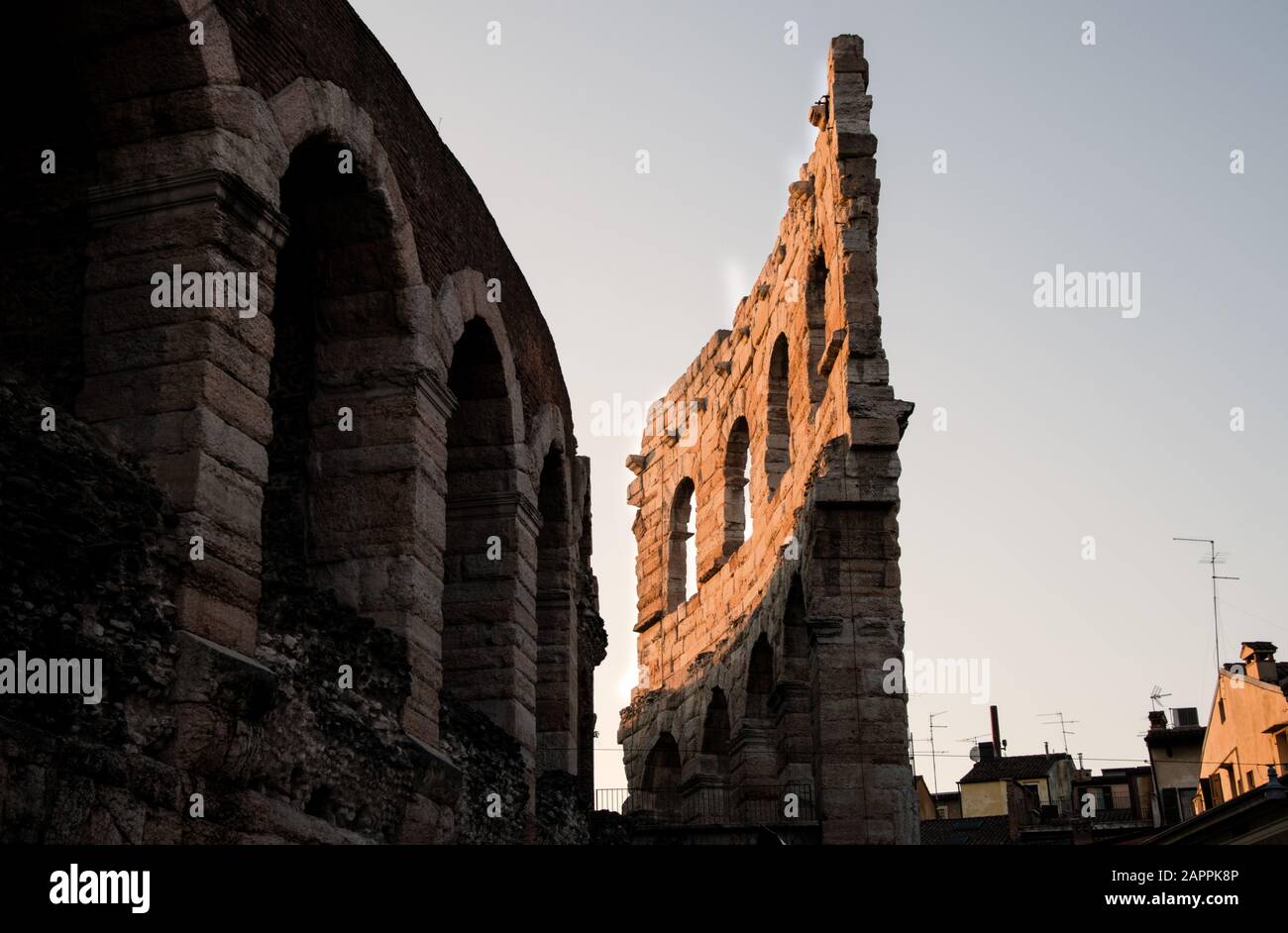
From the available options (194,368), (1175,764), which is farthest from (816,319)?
(1175,764)

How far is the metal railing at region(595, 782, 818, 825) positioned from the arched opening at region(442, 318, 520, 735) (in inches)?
222

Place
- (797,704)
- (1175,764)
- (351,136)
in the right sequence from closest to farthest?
(351,136) → (797,704) → (1175,764)

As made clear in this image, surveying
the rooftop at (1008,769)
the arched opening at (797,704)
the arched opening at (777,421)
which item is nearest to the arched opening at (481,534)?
the arched opening at (797,704)

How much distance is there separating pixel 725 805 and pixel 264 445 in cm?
1594

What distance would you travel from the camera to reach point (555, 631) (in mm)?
17688

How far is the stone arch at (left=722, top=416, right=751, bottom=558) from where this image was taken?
84.1ft

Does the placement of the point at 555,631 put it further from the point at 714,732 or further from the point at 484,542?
the point at 714,732

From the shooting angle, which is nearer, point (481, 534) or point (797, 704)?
point (481, 534)

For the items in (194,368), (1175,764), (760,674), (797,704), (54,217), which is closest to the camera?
(194,368)

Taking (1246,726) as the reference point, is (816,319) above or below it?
above

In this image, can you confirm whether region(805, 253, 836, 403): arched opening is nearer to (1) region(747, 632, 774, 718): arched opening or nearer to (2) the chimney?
(1) region(747, 632, 774, 718): arched opening

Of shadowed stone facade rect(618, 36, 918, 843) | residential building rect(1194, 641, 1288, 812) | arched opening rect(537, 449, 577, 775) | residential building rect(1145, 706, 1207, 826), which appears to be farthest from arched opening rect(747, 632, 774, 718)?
residential building rect(1145, 706, 1207, 826)
